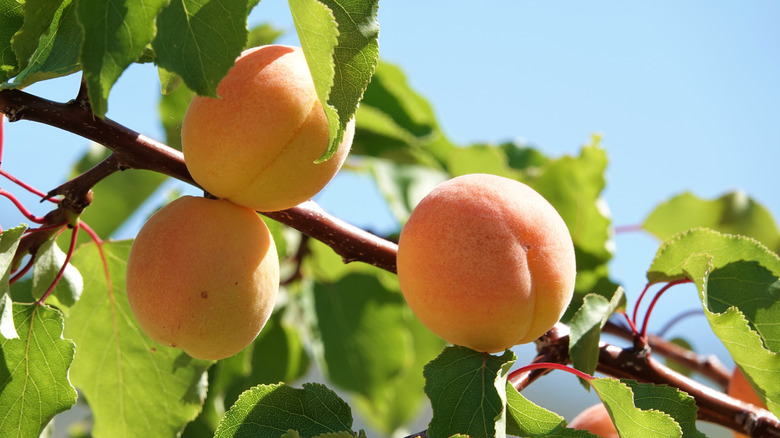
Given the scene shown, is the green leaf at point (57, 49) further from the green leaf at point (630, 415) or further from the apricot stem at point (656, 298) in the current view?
the apricot stem at point (656, 298)

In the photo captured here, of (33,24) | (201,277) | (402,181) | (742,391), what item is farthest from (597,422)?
(33,24)

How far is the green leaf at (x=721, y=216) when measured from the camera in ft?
4.73

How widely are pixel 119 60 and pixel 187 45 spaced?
2.2 inches

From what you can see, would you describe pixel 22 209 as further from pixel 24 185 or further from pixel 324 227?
pixel 324 227

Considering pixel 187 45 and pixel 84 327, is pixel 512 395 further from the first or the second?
pixel 84 327

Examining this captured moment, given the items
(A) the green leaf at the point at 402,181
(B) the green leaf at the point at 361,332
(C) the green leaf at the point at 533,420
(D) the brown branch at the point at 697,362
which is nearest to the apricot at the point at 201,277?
(C) the green leaf at the point at 533,420

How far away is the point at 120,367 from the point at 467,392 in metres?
0.47

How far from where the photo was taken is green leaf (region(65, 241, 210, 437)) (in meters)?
0.84

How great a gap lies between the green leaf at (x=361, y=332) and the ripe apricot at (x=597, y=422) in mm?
545

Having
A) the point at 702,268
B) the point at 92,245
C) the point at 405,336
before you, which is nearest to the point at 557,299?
the point at 702,268

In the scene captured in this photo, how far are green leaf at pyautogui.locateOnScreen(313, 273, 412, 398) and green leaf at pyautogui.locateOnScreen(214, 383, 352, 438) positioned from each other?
721 mm

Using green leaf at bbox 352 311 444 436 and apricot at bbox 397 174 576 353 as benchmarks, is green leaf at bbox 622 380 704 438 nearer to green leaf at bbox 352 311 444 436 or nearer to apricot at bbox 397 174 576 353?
apricot at bbox 397 174 576 353

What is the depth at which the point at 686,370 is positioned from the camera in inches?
57.3

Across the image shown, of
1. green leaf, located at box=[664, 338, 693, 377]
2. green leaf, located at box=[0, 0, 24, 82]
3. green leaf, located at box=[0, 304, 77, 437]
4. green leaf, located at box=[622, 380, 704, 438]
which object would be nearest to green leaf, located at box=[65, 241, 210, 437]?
green leaf, located at box=[0, 304, 77, 437]
